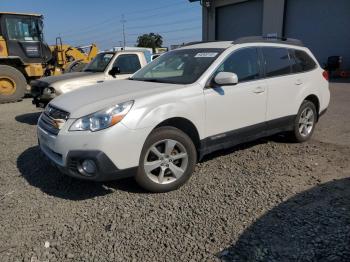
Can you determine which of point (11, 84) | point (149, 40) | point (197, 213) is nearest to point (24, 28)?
point (11, 84)

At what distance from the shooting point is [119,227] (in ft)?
10.7

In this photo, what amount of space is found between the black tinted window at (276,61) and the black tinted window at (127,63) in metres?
4.28

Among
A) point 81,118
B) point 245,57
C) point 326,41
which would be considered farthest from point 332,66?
point 81,118

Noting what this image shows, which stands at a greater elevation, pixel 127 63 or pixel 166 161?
pixel 127 63

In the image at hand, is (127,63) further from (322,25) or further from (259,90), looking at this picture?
(322,25)

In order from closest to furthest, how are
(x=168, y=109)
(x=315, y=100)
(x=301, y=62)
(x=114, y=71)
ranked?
1. (x=168, y=109)
2. (x=301, y=62)
3. (x=315, y=100)
4. (x=114, y=71)

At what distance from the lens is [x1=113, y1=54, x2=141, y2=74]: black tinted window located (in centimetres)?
857

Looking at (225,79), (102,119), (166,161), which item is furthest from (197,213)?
(225,79)

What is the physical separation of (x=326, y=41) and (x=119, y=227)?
56.1ft

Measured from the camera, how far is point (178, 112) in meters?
3.93

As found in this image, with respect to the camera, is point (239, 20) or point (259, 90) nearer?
point (259, 90)

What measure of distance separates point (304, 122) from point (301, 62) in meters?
1.00

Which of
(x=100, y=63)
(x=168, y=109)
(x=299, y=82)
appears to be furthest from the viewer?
(x=100, y=63)

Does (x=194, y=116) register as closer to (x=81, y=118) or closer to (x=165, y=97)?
(x=165, y=97)
